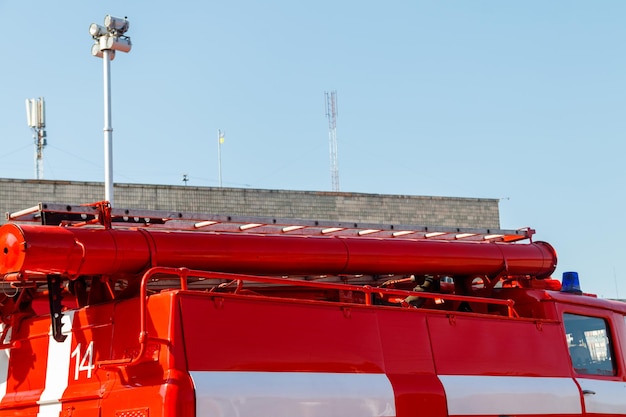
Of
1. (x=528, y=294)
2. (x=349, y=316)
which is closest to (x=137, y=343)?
(x=349, y=316)

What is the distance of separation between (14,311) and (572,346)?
5632 mm

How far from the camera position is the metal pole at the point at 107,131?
1686 cm

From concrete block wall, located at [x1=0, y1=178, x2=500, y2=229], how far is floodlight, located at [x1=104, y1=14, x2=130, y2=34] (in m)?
9.61

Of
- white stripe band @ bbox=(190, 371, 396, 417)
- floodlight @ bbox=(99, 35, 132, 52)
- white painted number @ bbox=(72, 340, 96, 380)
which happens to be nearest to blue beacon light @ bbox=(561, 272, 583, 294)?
white stripe band @ bbox=(190, 371, 396, 417)

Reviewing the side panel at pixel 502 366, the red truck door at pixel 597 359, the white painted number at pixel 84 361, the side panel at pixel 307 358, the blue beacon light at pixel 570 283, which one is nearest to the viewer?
the side panel at pixel 307 358

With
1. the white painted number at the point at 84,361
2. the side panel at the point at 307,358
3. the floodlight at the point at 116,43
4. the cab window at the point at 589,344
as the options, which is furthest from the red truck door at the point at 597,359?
the floodlight at the point at 116,43

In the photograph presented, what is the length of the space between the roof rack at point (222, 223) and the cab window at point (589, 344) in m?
1.19

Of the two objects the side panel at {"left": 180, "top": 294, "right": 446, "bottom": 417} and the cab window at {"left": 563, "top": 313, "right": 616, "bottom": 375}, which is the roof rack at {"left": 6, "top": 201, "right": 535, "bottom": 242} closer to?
the cab window at {"left": 563, "top": 313, "right": 616, "bottom": 375}

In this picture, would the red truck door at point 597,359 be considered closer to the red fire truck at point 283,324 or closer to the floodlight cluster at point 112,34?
the red fire truck at point 283,324

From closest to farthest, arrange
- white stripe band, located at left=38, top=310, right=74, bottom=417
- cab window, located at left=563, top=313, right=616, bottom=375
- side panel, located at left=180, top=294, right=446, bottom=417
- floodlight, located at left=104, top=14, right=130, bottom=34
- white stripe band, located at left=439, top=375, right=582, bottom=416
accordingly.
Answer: side panel, located at left=180, top=294, right=446, bottom=417 < white stripe band, located at left=38, top=310, right=74, bottom=417 < white stripe band, located at left=439, top=375, right=582, bottom=416 < cab window, located at left=563, top=313, right=616, bottom=375 < floodlight, located at left=104, top=14, right=130, bottom=34

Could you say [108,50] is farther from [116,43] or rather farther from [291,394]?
[291,394]

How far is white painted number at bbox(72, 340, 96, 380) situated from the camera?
25.0 feet

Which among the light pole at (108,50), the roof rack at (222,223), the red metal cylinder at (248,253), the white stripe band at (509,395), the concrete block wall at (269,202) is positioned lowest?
the white stripe band at (509,395)

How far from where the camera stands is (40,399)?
8055 millimetres
